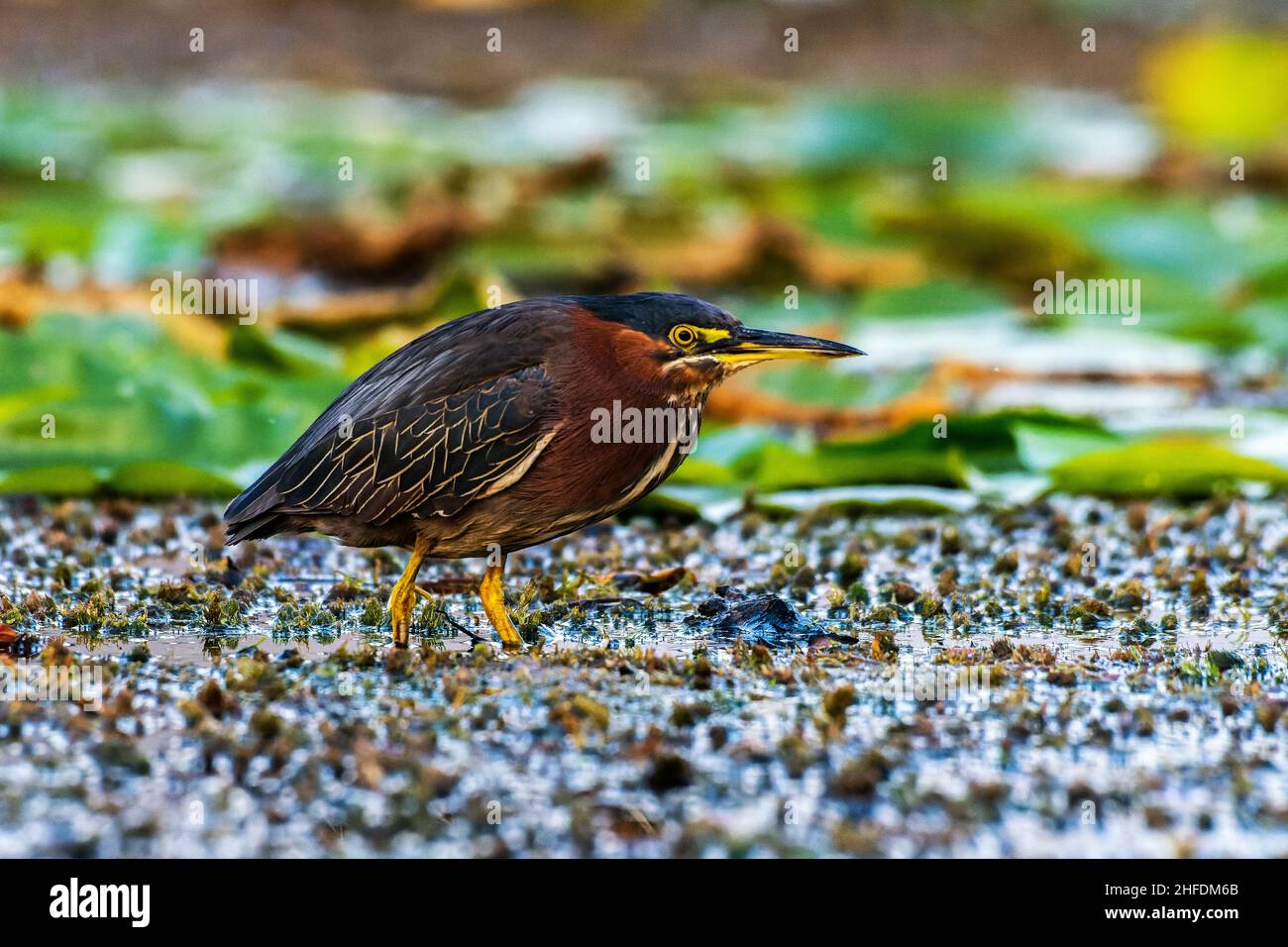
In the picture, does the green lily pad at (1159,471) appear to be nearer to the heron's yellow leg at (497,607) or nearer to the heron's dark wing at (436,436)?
the heron's yellow leg at (497,607)


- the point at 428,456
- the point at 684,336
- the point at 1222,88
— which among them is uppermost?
the point at 1222,88

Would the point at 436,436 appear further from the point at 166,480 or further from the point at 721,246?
the point at 721,246

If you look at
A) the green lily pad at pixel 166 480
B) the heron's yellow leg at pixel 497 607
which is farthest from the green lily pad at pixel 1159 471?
the green lily pad at pixel 166 480

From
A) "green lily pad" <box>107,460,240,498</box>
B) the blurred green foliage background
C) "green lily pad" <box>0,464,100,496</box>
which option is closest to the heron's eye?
the blurred green foliage background

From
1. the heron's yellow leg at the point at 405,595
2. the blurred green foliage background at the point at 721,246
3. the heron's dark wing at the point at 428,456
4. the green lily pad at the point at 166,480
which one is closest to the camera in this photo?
the heron's dark wing at the point at 428,456

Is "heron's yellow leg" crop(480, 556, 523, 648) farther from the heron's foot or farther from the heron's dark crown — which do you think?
the heron's dark crown

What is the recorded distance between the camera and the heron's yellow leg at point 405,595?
577 centimetres

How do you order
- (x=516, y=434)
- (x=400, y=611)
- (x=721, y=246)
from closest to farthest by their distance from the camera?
(x=516, y=434) → (x=400, y=611) → (x=721, y=246)

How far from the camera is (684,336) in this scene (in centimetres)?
568

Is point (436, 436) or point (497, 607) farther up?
point (436, 436)

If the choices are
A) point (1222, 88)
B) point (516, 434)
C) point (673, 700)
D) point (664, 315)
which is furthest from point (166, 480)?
point (1222, 88)

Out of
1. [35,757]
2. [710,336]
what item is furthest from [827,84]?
[35,757]

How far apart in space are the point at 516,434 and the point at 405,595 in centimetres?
68
